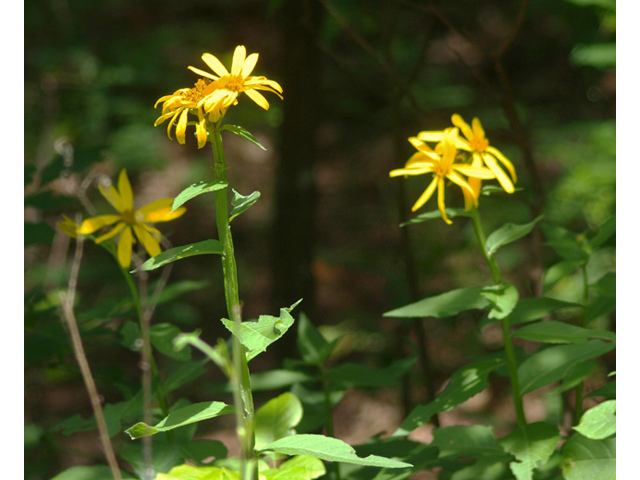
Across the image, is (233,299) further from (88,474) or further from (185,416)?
(88,474)

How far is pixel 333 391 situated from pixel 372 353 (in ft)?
5.47

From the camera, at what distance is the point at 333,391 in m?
1.28

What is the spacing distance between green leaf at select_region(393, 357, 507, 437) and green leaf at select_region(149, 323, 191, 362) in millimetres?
451

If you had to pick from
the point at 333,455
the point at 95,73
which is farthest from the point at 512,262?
the point at 95,73

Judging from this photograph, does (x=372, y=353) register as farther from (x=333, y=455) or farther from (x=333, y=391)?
(x=333, y=455)

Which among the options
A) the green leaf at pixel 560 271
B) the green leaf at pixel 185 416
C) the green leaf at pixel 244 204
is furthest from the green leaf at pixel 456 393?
the green leaf at pixel 244 204

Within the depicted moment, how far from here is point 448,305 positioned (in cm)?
103

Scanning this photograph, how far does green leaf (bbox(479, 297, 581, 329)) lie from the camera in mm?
1137

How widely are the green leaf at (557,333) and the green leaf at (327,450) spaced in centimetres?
43

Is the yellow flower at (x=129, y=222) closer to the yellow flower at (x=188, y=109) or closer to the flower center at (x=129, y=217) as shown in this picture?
the flower center at (x=129, y=217)

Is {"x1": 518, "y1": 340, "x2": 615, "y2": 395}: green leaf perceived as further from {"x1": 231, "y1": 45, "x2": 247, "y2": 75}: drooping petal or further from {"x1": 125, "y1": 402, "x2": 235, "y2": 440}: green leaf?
{"x1": 231, "y1": 45, "x2": 247, "y2": 75}: drooping petal

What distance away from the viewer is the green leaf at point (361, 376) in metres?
1.26

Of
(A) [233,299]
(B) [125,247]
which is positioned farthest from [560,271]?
(B) [125,247]

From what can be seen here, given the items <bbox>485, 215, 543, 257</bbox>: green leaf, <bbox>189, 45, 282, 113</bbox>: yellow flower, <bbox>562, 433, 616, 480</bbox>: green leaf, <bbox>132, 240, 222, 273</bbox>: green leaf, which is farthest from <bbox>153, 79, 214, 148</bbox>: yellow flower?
<bbox>562, 433, 616, 480</bbox>: green leaf
